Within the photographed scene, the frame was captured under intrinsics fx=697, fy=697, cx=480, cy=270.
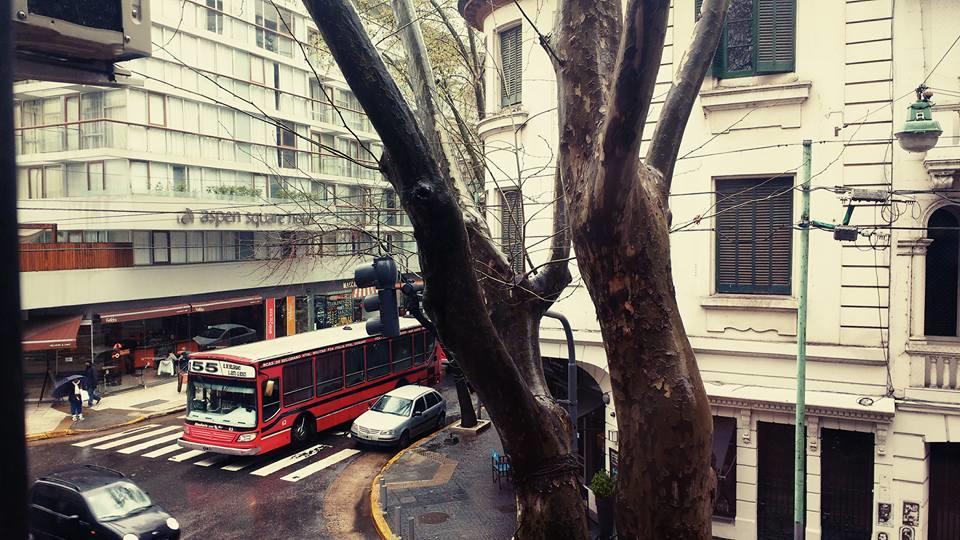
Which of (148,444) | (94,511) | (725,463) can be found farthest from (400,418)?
(725,463)

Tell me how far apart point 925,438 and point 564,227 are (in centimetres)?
695

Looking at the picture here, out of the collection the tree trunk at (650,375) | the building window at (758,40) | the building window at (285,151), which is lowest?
the tree trunk at (650,375)

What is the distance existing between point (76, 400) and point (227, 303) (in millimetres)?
10592

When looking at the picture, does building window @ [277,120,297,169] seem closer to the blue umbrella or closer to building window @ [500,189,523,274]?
the blue umbrella

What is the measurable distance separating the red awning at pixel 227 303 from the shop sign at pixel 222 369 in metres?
12.6

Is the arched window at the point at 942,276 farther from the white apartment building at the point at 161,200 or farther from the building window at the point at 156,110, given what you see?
the building window at the point at 156,110

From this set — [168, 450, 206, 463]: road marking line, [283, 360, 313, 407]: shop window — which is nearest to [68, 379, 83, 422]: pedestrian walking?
[168, 450, 206, 463]: road marking line

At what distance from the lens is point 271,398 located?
1802cm

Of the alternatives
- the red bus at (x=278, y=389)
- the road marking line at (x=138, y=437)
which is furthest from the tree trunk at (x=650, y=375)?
the road marking line at (x=138, y=437)

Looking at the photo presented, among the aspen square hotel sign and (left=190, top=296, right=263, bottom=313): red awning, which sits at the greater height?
the aspen square hotel sign

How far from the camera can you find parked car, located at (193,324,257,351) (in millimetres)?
28984

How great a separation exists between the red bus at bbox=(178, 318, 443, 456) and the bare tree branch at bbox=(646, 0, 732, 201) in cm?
1429

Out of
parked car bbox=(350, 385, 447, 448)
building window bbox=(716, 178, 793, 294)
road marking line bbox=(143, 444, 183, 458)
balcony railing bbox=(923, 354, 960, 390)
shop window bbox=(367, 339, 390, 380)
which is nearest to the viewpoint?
balcony railing bbox=(923, 354, 960, 390)

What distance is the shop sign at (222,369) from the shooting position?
690 inches
